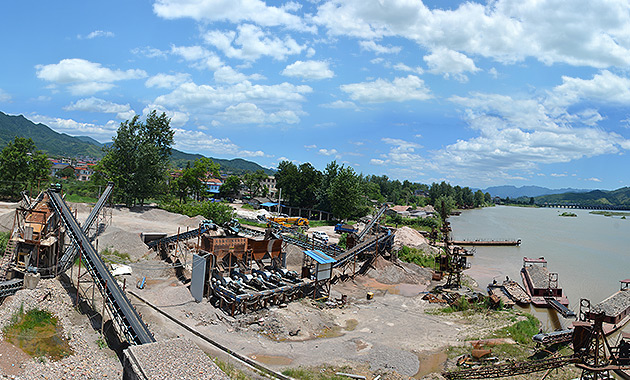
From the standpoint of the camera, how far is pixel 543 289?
3088 cm

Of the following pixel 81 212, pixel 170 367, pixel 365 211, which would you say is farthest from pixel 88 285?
pixel 365 211

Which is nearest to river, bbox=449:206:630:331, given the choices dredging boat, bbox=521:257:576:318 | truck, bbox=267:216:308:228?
dredging boat, bbox=521:257:576:318

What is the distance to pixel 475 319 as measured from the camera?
2367 centimetres

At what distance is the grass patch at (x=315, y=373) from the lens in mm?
14719

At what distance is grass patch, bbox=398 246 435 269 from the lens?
40025 mm

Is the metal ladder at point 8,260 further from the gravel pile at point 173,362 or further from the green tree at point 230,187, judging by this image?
the green tree at point 230,187

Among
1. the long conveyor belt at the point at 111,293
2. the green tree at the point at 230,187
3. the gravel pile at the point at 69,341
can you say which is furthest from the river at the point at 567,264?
the green tree at the point at 230,187

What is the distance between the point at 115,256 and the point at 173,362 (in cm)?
2087

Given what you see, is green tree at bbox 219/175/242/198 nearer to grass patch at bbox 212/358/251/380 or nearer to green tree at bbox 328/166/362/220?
green tree at bbox 328/166/362/220

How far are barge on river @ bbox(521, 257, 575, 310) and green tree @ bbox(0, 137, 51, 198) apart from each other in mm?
59376

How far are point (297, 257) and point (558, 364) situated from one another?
73.5ft

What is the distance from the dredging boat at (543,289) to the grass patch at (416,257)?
897cm

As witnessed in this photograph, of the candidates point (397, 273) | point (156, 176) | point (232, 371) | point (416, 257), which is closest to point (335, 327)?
point (232, 371)

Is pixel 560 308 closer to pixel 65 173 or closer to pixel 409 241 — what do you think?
pixel 409 241
